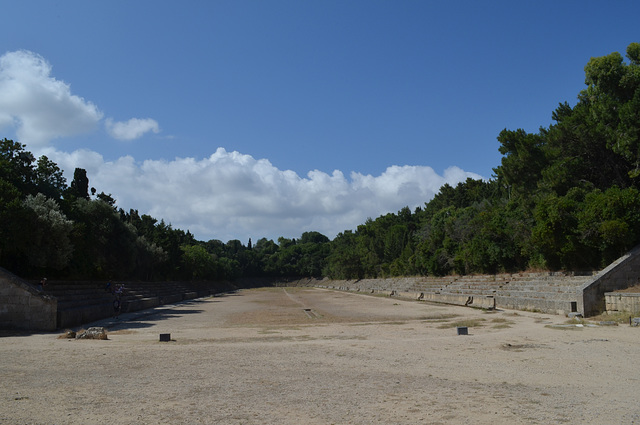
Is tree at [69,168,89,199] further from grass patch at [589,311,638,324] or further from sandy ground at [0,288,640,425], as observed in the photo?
grass patch at [589,311,638,324]

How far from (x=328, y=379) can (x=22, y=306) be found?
14.3 meters

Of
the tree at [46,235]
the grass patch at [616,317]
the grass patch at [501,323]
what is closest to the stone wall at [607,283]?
the grass patch at [616,317]

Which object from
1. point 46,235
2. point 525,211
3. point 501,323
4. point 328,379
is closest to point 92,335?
point 328,379

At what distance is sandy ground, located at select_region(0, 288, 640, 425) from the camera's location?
596 centimetres

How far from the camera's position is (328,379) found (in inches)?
329

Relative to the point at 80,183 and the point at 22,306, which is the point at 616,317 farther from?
the point at 80,183

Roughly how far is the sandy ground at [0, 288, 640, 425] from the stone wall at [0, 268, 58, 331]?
206 centimetres

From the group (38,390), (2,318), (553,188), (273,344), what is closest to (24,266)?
(2,318)

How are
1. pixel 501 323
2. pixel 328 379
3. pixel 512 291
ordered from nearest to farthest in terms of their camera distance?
pixel 328 379 → pixel 501 323 → pixel 512 291

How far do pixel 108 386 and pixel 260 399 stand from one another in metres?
2.87

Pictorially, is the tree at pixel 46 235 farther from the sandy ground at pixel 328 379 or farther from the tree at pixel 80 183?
the tree at pixel 80 183

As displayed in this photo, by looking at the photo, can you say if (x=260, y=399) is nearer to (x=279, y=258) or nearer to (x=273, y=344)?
(x=273, y=344)

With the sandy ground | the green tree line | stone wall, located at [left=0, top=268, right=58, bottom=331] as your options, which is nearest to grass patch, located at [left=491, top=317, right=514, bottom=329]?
the sandy ground

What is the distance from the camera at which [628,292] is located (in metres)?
17.9
